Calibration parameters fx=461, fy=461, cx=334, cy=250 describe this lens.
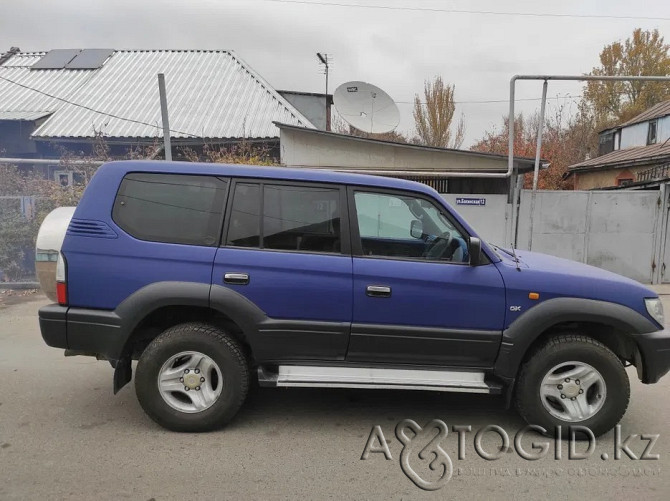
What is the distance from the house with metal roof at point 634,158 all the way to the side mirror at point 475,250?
16059mm

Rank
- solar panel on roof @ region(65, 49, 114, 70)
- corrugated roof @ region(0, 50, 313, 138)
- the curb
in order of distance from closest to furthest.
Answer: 1. the curb
2. corrugated roof @ region(0, 50, 313, 138)
3. solar panel on roof @ region(65, 49, 114, 70)

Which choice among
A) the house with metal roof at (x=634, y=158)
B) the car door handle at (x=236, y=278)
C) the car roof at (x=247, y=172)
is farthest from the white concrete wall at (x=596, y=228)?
the house with metal roof at (x=634, y=158)

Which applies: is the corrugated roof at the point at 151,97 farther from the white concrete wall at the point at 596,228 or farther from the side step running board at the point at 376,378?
the side step running board at the point at 376,378

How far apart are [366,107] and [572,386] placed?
9.76m

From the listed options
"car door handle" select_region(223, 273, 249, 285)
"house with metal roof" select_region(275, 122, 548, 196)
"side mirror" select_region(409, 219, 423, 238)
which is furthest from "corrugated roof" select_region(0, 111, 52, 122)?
"side mirror" select_region(409, 219, 423, 238)

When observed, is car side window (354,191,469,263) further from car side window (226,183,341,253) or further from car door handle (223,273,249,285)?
car door handle (223,273,249,285)

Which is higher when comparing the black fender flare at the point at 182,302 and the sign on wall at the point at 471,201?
the sign on wall at the point at 471,201

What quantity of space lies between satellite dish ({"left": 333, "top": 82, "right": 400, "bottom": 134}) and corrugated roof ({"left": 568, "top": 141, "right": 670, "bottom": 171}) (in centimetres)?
1103

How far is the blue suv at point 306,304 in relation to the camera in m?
3.31

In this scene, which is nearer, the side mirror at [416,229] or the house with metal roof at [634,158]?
the side mirror at [416,229]

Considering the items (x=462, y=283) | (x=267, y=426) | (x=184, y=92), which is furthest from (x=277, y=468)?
(x=184, y=92)

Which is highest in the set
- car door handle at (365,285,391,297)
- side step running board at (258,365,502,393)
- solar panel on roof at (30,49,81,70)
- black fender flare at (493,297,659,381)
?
solar panel on roof at (30,49,81,70)

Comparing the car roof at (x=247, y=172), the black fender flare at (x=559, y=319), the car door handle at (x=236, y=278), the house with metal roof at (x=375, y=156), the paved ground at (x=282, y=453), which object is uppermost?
the house with metal roof at (x=375, y=156)

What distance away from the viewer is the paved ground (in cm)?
278
